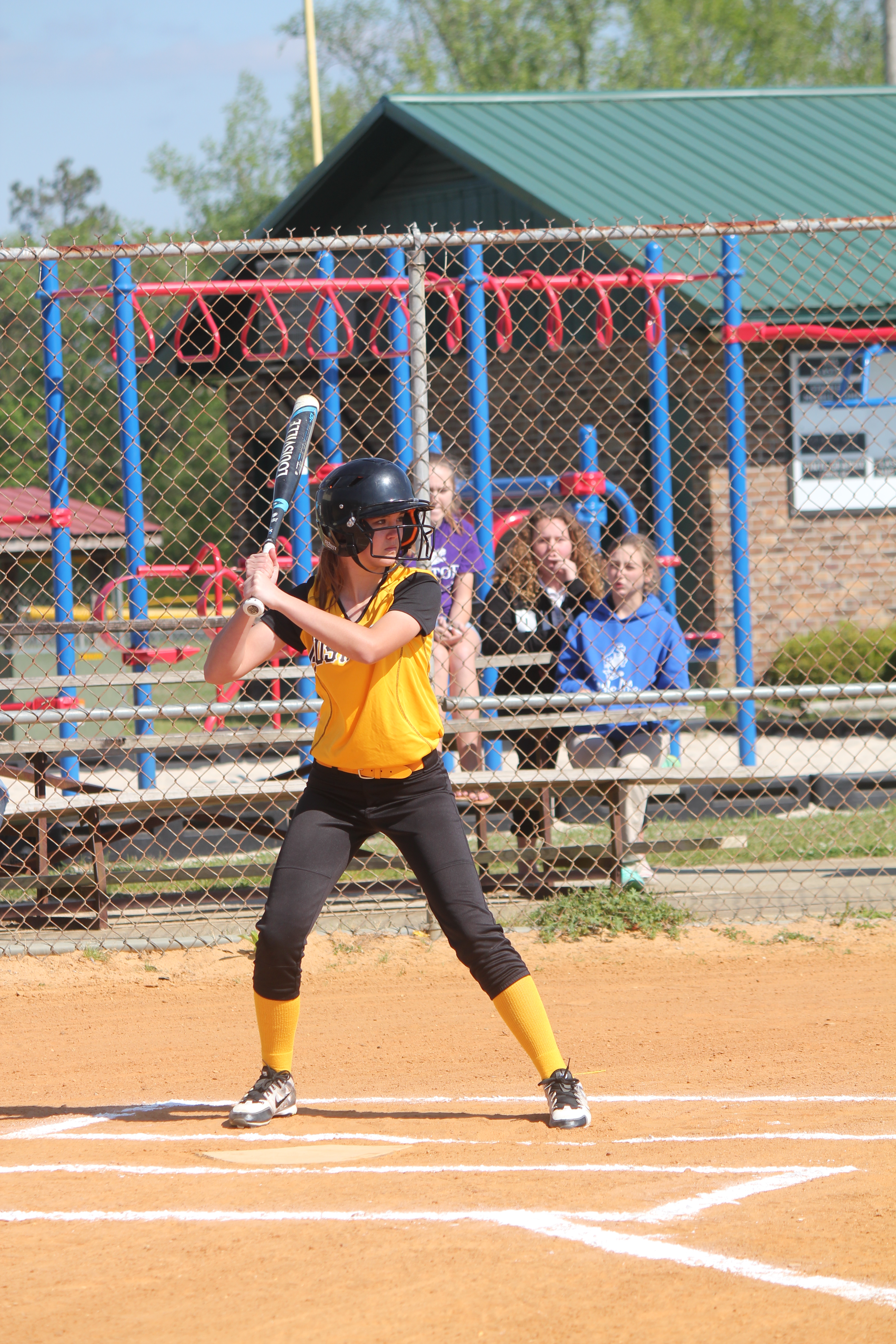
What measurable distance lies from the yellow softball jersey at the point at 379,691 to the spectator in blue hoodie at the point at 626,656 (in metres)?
3.08

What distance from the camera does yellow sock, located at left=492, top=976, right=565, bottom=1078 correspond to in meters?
4.18

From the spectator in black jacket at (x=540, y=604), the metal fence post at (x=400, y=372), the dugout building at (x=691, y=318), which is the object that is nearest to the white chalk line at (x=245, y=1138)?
the metal fence post at (x=400, y=372)

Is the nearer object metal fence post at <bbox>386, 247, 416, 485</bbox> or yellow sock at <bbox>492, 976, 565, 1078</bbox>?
yellow sock at <bbox>492, 976, 565, 1078</bbox>

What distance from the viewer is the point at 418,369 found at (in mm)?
6094

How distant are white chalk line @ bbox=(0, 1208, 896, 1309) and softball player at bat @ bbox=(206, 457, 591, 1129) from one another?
2.70ft

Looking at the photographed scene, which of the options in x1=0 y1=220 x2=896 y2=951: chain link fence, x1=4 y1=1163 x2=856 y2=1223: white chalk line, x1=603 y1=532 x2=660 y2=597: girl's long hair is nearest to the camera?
x1=4 y1=1163 x2=856 y2=1223: white chalk line

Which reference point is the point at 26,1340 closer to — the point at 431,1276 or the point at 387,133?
the point at 431,1276

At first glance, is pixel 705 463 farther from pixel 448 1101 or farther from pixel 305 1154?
pixel 305 1154

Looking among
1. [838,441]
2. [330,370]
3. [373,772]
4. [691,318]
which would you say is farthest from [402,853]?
[838,441]

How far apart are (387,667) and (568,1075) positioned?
1.32m

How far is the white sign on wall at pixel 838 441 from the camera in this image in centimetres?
1453

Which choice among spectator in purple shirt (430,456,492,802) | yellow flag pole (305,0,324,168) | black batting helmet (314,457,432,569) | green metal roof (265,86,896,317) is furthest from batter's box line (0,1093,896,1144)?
yellow flag pole (305,0,324,168)

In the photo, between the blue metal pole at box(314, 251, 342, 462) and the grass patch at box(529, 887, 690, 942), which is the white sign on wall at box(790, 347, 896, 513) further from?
the grass patch at box(529, 887, 690, 942)

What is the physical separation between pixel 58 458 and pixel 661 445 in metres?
4.73
